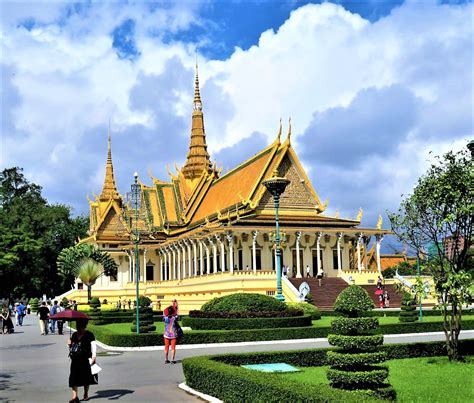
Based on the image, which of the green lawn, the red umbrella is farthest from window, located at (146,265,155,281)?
the red umbrella

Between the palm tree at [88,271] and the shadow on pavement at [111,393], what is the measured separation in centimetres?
4402

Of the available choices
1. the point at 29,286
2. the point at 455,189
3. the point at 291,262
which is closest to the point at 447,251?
the point at 455,189

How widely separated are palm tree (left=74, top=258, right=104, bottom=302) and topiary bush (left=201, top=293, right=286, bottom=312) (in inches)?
1248

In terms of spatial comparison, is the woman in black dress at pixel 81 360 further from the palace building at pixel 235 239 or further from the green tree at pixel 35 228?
the green tree at pixel 35 228

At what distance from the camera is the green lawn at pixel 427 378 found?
10.7 metres

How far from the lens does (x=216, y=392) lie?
36.3ft

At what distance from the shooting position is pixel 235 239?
46406mm

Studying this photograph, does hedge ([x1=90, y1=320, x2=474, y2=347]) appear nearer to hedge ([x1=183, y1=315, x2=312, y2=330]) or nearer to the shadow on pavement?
hedge ([x1=183, y1=315, x2=312, y2=330])

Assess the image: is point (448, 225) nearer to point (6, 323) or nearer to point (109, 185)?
point (6, 323)

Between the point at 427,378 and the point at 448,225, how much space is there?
4324mm

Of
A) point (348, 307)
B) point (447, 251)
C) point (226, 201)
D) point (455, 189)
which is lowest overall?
point (348, 307)

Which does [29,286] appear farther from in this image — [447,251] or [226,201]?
[447,251]

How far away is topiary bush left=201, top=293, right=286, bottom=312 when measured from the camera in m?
25.2

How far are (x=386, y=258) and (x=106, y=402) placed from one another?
223 feet
